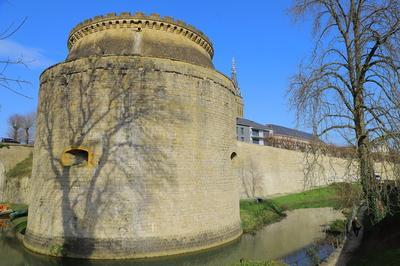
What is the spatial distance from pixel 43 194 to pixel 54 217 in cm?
108

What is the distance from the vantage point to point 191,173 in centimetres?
1217

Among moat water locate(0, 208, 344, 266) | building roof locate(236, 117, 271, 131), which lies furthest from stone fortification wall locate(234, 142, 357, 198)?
building roof locate(236, 117, 271, 131)

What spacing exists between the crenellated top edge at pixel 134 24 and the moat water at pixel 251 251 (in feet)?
28.7

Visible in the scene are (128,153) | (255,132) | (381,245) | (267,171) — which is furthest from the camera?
(255,132)

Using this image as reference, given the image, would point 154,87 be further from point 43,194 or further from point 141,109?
point 43,194

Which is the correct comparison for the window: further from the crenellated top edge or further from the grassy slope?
the crenellated top edge

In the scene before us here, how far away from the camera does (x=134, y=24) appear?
43.6 feet

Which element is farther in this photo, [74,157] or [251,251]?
[251,251]

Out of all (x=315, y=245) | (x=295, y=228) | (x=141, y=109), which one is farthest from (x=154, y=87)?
(x=295, y=228)

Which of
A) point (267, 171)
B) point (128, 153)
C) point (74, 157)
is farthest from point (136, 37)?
point (267, 171)

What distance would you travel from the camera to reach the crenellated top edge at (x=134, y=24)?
13266 mm

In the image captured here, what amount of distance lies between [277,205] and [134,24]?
1500 centimetres

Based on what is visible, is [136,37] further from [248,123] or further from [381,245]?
[248,123]

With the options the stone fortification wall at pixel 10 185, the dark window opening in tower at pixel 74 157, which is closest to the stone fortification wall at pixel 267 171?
the dark window opening in tower at pixel 74 157
